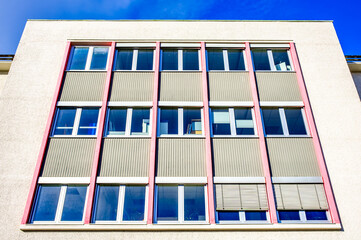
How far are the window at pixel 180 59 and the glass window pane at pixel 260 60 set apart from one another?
2.72 meters

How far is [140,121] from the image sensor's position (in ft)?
38.1

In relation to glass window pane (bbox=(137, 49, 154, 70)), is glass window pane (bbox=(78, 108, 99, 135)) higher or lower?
lower

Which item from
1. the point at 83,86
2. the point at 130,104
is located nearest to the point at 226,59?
the point at 130,104

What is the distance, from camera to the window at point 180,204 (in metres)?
9.58

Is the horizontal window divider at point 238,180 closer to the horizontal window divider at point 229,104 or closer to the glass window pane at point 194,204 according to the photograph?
the glass window pane at point 194,204

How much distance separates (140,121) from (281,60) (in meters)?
7.41

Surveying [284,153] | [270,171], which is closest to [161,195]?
[270,171]

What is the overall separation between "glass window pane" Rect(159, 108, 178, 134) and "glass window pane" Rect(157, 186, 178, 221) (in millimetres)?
2361

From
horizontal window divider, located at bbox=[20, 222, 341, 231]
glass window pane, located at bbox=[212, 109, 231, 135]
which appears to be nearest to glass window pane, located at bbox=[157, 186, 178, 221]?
horizontal window divider, located at bbox=[20, 222, 341, 231]

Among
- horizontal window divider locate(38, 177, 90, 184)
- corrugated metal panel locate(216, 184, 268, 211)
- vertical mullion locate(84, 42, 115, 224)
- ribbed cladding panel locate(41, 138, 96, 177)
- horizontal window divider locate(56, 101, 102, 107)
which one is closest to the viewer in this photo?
vertical mullion locate(84, 42, 115, 224)

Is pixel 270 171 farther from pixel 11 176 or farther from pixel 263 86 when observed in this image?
pixel 11 176

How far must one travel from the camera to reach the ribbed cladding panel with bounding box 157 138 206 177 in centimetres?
1032

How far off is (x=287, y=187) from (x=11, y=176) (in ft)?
32.7

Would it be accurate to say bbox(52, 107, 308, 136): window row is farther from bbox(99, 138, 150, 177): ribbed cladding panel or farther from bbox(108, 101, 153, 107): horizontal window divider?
bbox(99, 138, 150, 177): ribbed cladding panel
